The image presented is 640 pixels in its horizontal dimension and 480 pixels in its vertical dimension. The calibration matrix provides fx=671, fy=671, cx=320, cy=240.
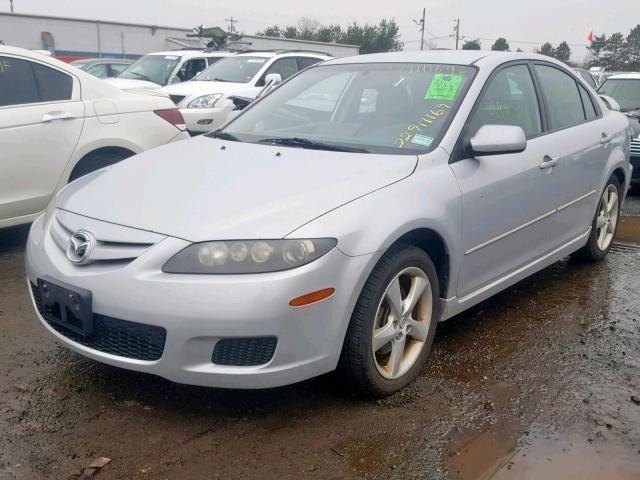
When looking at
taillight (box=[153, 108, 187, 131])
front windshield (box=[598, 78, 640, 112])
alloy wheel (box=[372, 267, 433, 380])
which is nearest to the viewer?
alloy wheel (box=[372, 267, 433, 380])

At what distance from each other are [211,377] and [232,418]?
35 centimetres

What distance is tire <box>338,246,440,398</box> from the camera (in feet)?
9.29

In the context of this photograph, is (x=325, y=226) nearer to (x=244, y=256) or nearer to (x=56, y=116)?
(x=244, y=256)

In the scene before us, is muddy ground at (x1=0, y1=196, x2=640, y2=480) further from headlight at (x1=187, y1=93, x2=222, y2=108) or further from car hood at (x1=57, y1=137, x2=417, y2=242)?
headlight at (x1=187, y1=93, x2=222, y2=108)

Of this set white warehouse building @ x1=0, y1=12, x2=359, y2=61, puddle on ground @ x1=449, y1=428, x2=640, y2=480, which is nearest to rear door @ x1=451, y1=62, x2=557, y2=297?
puddle on ground @ x1=449, y1=428, x2=640, y2=480

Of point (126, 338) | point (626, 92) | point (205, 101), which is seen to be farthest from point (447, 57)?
point (626, 92)

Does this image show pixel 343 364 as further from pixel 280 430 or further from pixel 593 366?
pixel 593 366

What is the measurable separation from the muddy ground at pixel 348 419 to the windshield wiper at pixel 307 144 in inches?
46.2

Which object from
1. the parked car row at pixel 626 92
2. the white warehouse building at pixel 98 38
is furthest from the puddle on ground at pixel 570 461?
the white warehouse building at pixel 98 38

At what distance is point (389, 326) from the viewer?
302 cm

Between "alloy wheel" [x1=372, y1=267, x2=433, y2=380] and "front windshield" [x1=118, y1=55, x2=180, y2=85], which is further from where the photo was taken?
→ "front windshield" [x1=118, y1=55, x2=180, y2=85]

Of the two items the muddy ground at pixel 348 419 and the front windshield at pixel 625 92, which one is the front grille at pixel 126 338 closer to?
the muddy ground at pixel 348 419

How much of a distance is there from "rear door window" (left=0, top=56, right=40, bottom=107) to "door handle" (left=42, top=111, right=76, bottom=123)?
0.58ft

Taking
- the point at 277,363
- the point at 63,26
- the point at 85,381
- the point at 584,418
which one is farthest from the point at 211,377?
the point at 63,26
